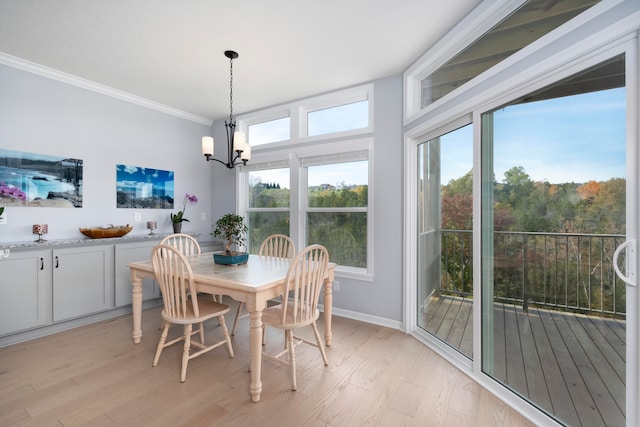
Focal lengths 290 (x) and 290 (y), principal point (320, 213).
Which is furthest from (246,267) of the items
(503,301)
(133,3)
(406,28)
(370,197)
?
(406,28)

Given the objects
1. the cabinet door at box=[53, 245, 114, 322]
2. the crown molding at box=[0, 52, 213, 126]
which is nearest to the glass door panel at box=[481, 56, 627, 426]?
the cabinet door at box=[53, 245, 114, 322]

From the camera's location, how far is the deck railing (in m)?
1.41

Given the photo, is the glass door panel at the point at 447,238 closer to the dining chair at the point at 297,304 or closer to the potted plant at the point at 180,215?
the dining chair at the point at 297,304

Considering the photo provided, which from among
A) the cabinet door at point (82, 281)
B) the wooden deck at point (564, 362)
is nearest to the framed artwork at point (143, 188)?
the cabinet door at point (82, 281)

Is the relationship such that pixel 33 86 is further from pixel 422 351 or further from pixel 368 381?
pixel 422 351

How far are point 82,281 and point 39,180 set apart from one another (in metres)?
1.14

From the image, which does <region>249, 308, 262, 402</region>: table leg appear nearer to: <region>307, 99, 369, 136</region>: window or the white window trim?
the white window trim

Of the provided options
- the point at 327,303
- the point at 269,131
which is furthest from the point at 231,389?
the point at 269,131

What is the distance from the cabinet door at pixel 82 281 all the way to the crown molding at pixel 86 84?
186 centimetres

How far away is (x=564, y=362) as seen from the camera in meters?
1.63

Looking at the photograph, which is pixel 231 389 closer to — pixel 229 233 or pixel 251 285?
pixel 251 285

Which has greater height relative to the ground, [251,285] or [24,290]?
[251,285]

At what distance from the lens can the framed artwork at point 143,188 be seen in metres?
3.71

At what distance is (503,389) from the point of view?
1.93 meters
